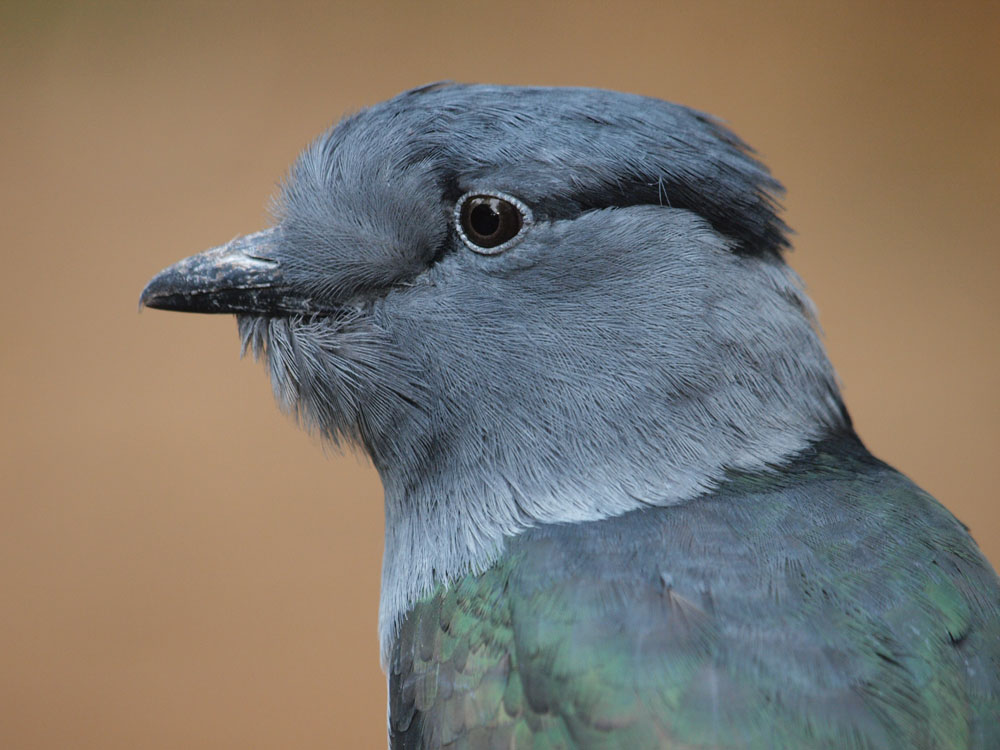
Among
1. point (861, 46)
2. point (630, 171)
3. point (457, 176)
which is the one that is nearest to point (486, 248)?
point (457, 176)

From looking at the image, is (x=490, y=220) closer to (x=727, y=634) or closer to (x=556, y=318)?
(x=556, y=318)

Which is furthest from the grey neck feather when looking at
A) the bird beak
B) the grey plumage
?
the bird beak

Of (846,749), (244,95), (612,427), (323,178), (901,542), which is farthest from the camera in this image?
(244,95)

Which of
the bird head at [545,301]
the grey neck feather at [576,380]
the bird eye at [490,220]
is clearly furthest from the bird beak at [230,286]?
the bird eye at [490,220]

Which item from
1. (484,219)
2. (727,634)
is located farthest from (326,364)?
(727,634)

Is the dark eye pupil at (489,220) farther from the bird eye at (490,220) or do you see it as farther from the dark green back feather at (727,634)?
the dark green back feather at (727,634)

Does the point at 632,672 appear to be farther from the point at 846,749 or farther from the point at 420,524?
the point at 420,524

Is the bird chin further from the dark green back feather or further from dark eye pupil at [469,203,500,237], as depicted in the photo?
the dark green back feather
